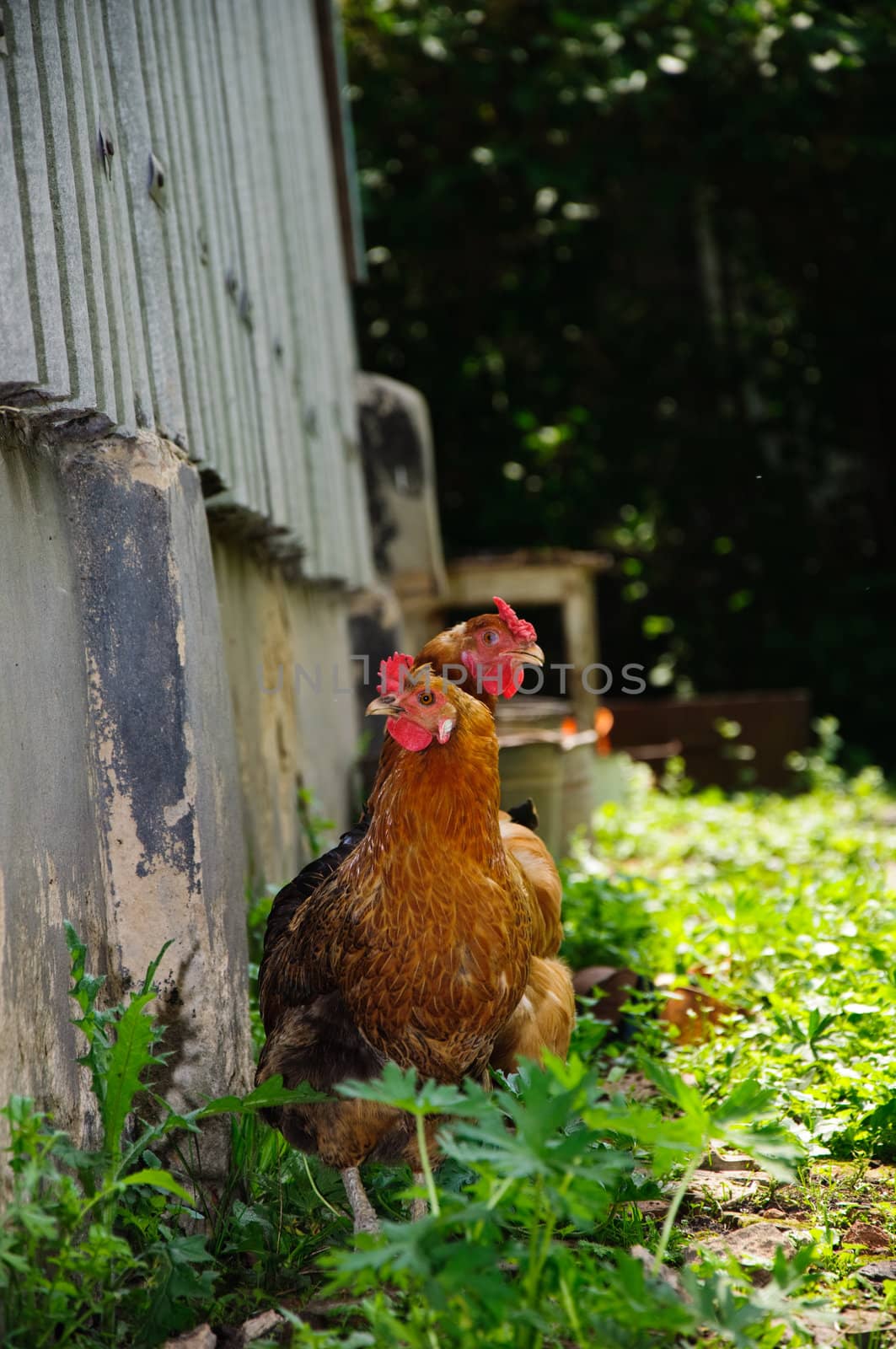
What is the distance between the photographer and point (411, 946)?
261 cm

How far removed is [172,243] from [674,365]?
35.1ft

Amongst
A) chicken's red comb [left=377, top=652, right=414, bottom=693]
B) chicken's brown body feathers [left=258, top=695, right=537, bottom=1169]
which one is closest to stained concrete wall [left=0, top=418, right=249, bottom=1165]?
chicken's brown body feathers [left=258, top=695, right=537, bottom=1169]

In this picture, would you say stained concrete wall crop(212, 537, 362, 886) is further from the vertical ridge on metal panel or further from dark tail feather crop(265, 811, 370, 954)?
→ the vertical ridge on metal panel

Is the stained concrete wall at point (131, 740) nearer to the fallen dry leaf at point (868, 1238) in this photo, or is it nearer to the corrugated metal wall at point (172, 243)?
the corrugated metal wall at point (172, 243)

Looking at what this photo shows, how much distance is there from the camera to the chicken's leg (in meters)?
2.70

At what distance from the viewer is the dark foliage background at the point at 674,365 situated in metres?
12.2

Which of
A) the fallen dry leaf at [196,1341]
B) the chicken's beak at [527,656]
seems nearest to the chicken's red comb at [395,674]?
the chicken's beak at [527,656]

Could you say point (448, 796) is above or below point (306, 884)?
above

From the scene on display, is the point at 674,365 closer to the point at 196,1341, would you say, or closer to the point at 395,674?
the point at 395,674

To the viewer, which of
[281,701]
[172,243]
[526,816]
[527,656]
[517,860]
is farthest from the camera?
[281,701]

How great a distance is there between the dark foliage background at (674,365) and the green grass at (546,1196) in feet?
29.0

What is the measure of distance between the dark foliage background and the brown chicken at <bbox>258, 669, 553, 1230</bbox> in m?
10.2

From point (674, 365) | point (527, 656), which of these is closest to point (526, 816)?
point (527, 656)

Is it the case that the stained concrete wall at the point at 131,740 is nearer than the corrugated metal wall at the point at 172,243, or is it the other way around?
the corrugated metal wall at the point at 172,243
